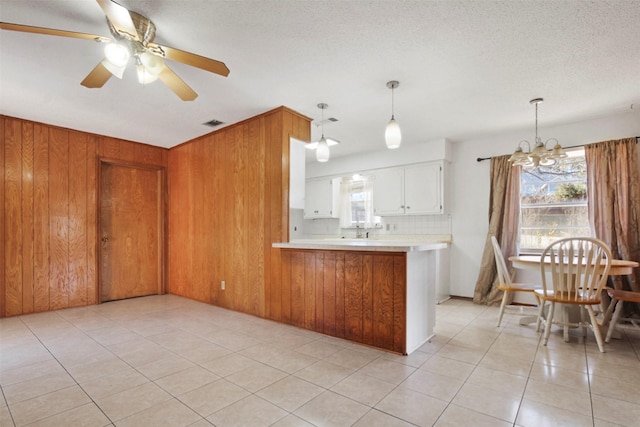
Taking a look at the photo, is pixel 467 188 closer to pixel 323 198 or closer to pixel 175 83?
pixel 323 198

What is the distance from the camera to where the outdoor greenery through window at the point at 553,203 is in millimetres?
4277

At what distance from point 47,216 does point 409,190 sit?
525cm

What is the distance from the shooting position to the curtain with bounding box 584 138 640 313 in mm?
3680

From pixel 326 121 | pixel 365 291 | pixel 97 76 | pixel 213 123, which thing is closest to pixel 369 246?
pixel 365 291

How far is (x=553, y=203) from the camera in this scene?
4.44 m

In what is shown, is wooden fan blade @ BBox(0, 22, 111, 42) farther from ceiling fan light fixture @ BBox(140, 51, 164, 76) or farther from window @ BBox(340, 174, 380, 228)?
window @ BBox(340, 174, 380, 228)

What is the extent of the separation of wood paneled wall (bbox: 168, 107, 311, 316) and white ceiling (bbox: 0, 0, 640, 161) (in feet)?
1.12

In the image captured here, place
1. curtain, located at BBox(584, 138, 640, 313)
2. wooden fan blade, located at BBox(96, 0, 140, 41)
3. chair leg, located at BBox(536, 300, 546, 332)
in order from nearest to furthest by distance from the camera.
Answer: wooden fan blade, located at BBox(96, 0, 140, 41) < chair leg, located at BBox(536, 300, 546, 332) < curtain, located at BBox(584, 138, 640, 313)

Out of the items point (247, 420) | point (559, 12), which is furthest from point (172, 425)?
point (559, 12)

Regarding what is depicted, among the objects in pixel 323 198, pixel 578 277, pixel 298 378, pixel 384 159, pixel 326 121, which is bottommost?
pixel 298 378

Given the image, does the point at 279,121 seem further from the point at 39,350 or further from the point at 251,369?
the point at 39,350

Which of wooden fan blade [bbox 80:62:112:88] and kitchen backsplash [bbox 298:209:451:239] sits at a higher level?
wooden fan blade [bbox 80:62:112:88]

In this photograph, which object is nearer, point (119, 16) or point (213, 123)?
point (119, 16)

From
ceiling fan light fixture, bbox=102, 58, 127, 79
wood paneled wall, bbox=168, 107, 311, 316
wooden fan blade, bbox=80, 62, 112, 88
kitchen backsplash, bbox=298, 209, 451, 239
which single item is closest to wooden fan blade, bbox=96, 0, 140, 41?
ceiling fan light fixture, bbox=102, 58, 127, 79
